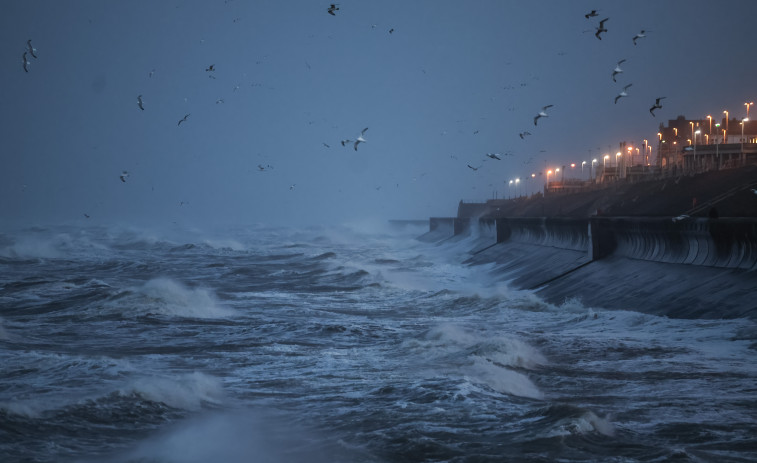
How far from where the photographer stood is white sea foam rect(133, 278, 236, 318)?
2230 centimetres

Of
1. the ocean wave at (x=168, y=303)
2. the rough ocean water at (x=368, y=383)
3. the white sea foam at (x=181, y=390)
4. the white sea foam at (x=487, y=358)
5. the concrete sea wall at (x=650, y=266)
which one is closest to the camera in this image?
the rough ocean water at (x=368, y=383)

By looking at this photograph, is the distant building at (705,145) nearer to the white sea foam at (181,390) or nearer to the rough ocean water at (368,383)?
the rough ocean water at (368,383)

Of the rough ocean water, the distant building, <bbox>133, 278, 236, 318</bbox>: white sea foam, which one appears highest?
the distant building

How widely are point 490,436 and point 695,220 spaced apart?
16.1 m

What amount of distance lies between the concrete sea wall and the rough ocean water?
1.32 meters

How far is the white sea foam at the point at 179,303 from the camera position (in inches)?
878

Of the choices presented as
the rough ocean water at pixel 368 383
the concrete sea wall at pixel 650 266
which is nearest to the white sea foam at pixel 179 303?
A: the rough ocean water at pixel 368 383

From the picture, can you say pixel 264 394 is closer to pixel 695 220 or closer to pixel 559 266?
pixel 695 220

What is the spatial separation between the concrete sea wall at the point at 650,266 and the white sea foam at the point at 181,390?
443 inches

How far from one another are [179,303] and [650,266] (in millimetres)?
14921

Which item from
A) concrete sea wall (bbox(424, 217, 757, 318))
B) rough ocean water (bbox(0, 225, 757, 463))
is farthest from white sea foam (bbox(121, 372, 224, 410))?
concrete sea wall (bbox(424, 217, 757, 318))

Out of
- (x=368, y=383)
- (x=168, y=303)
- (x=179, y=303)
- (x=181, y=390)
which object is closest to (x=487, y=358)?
(x=368, y=383)

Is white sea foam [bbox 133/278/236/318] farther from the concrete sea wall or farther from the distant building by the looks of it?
the distant building

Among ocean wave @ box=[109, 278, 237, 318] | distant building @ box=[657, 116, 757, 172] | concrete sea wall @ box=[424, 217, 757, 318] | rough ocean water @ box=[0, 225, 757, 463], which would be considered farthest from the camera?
distant building @ box=[657, 116, 757, 172]
